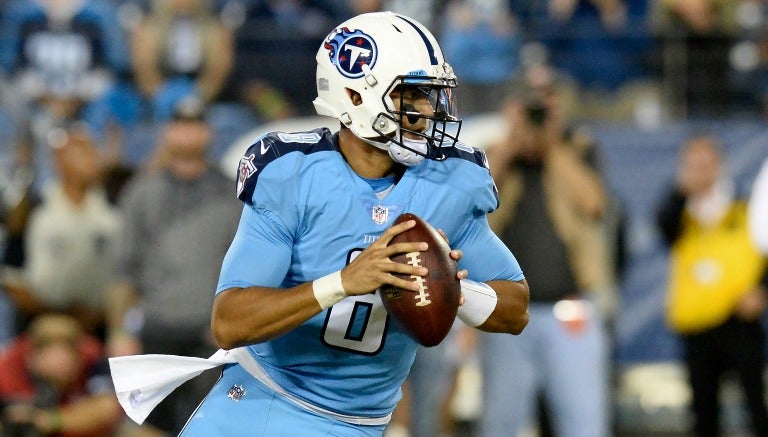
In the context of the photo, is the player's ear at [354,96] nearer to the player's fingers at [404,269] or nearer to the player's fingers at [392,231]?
A: the player's fingers at [392,231]

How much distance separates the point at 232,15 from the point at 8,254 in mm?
3448

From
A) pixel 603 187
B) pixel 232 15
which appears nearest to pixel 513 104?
pixel 603 187

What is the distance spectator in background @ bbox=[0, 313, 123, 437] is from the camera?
609 centimetres

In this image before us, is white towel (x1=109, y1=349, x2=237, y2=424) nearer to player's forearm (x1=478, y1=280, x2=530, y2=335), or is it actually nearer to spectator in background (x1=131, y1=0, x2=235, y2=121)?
player's forearm (x1=478, y1=280, x2=530, y2=335)

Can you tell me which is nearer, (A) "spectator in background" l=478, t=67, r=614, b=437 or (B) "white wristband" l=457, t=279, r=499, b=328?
(B) "white wristband" l=457, t=279, r=499, b=328

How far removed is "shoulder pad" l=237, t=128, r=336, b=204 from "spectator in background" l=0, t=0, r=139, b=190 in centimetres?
539

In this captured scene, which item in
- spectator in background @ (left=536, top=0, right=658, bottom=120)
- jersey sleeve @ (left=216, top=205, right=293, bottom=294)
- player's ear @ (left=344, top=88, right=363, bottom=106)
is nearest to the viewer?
jersey sleeve @ (left=216, top=205, right=293, bottom=294)

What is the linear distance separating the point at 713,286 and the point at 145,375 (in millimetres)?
4334

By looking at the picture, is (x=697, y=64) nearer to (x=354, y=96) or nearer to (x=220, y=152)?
(x=220, y=152)

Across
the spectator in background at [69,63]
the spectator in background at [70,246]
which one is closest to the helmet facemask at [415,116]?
the spectator in background at [70,246]

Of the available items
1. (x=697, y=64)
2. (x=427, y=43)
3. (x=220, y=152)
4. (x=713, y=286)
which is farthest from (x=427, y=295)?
(x=697, y=64)

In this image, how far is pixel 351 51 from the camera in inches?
134

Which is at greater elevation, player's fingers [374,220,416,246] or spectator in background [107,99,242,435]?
player's fingers [374,220,416,246]

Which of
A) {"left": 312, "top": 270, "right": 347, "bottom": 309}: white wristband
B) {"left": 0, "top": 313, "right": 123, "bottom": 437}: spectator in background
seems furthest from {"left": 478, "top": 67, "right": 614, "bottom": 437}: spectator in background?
{"left": 312, "top": 270, "right": 347, "bottom": 309}: white wristband
